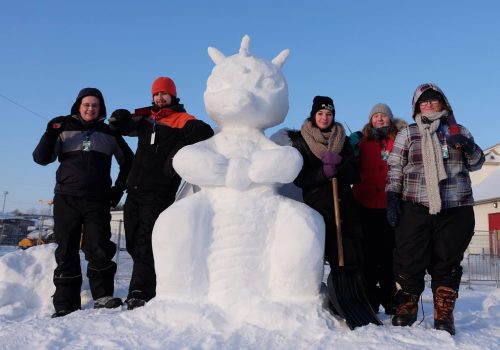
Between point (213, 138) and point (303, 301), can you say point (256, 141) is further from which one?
point (303, 301)

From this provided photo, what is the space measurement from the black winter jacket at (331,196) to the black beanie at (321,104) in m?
0.26

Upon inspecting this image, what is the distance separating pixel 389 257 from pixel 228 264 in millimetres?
1681

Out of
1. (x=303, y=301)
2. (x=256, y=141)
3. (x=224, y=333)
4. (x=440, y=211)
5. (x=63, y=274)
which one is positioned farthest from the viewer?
(x=63, y=274)

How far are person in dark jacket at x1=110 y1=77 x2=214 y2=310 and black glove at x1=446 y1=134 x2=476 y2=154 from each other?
1.83 meters

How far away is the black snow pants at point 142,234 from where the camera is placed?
3.85 meters

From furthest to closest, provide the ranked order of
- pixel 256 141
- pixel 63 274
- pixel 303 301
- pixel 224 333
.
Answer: pixel 63 274
pixel 256 141
pixel 303 301
pixel 224 333

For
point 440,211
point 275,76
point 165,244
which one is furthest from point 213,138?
point 440,211

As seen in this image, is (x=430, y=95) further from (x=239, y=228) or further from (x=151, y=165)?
(x=151, y=165)

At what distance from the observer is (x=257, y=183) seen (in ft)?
11.0

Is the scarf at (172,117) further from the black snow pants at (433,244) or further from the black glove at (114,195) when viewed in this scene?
the black snow pants at (433,244)

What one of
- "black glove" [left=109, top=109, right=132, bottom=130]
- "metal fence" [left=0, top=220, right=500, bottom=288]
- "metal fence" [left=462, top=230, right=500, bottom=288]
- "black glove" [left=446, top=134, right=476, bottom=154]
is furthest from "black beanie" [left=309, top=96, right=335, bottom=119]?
"metal fence" [left=462, top=230, right=500, bottom=288]

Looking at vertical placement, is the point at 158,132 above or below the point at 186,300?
above

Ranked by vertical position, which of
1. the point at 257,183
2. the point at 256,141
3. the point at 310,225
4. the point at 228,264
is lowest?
the point at 228,264

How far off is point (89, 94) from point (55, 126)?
46cm
